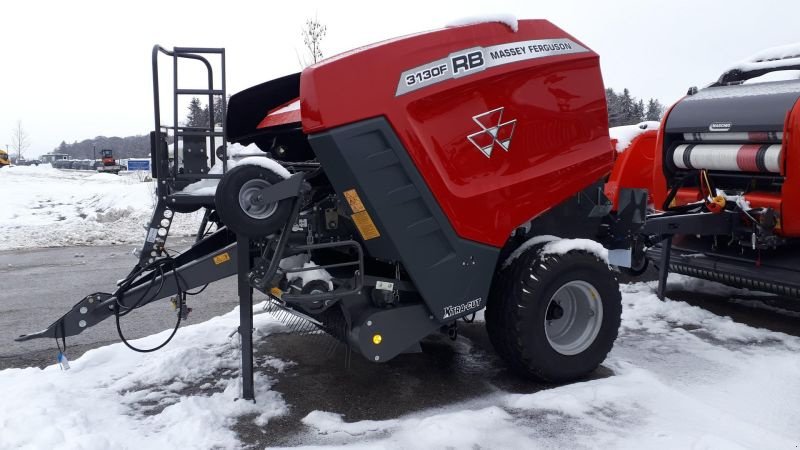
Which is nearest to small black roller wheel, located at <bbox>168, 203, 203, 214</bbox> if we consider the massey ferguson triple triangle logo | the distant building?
the massey ferguson triple triangle logo

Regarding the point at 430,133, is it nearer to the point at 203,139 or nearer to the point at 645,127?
the point at 203,139

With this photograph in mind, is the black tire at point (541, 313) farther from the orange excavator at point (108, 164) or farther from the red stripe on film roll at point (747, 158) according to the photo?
the orange excavator at point (108, 164)

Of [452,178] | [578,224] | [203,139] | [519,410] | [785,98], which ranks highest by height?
[785,98]

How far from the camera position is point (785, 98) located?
5055 mm

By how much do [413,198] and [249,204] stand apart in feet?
3.01

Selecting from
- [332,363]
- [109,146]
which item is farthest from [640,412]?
[109,146]

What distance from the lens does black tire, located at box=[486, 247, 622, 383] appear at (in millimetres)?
3852

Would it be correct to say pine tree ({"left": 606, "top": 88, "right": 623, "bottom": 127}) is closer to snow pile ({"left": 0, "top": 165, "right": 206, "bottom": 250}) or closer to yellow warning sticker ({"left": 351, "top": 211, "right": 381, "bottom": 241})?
yellow warning sticker ({"left": 351, "top": 211, "right": 381, "bottom": 241})

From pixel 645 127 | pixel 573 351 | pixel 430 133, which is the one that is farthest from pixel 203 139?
pixel 645 127

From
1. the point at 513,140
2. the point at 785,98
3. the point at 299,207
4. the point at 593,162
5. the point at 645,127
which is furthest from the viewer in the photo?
the point at 645,127

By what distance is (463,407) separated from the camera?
3.71 meters

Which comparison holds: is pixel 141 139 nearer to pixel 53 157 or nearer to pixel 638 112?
pixel 53 157

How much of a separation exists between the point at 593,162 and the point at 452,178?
45.3 inches

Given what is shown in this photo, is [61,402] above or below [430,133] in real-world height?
below
